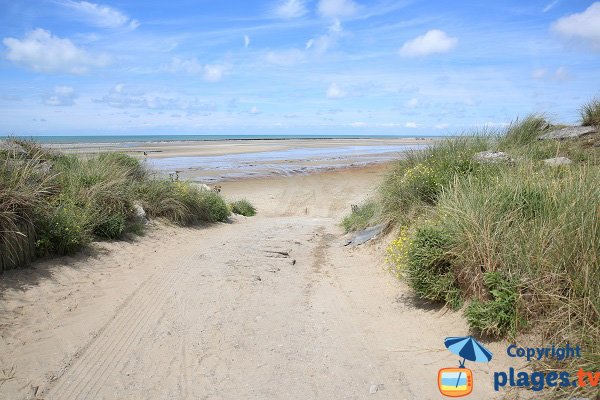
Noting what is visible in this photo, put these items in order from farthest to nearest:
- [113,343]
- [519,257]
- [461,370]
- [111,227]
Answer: [111,227]
[113,343]
[519,257]
[461,370]

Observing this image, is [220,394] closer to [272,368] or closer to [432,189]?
[272,368]

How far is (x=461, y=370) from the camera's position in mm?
4348

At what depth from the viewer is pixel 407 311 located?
241 inches

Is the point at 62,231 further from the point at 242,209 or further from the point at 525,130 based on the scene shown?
the point at 525,130

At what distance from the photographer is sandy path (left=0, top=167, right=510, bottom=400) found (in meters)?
4.58

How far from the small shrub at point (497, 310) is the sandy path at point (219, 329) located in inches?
15.5

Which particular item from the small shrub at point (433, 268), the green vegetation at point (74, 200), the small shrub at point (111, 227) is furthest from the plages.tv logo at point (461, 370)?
the small shrub at point (111, 227)

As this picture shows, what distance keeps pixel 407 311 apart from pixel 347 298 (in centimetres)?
111

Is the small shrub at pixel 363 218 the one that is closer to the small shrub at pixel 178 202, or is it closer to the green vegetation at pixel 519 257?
the green vegetation at pixel 519 257

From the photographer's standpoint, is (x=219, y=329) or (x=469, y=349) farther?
(x=219, y=329)

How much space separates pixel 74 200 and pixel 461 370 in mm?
7850

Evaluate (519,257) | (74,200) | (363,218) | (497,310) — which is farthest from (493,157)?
(74,200)

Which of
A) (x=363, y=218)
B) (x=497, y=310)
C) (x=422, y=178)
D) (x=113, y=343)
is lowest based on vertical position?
(x=113, y=343)

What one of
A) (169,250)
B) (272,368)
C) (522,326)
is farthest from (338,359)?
(169,250)
